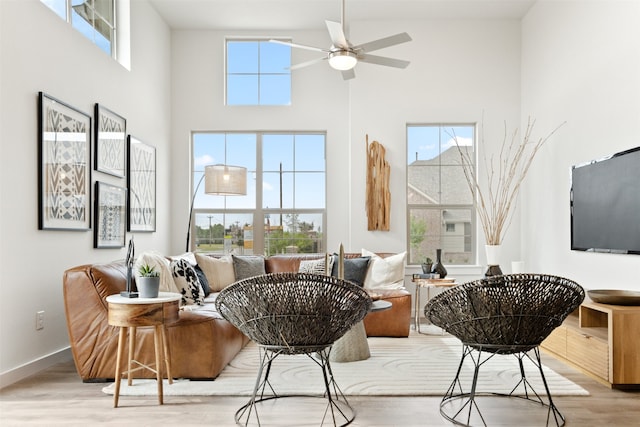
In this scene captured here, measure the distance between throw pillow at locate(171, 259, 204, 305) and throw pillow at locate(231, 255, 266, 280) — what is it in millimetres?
1214

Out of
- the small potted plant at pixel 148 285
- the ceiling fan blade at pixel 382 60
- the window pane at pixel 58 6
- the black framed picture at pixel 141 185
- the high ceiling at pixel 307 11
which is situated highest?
the high ceiling at pixel 307 11

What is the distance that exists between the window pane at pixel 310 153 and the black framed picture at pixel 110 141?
7.30ft

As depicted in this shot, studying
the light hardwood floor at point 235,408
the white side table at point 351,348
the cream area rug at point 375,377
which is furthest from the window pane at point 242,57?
the light hardwood floor at point 235,408

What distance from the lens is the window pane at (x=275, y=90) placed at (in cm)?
672

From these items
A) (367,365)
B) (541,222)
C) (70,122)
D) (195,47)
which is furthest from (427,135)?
(70,122)

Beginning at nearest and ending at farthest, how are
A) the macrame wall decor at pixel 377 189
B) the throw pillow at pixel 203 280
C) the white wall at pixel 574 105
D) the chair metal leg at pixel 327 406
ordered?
the chair metal leg at pixel 327 406
the white wall at pixel 574 105
the throw pillow at pixel 203 280
the macrame wall decor at pixel 377 189

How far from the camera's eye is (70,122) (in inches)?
161

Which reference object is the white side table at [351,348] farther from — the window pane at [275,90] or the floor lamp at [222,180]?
the window pane at [275,90]

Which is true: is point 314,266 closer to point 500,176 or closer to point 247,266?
point 247,266

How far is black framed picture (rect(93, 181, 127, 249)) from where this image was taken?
14.8 feet

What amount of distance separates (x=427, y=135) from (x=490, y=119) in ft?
2.46

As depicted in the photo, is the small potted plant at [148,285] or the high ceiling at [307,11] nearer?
the small potted plant at [148,285]

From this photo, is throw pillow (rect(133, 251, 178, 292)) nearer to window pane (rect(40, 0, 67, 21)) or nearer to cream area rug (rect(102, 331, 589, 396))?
cream area rug (rect(102, 331, 589, 396))

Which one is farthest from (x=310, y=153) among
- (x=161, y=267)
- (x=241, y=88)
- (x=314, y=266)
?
(x=161, y=267)
